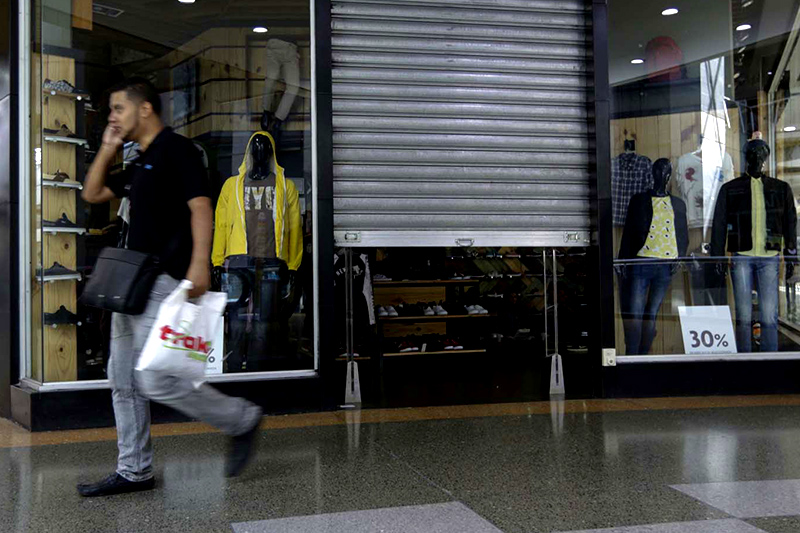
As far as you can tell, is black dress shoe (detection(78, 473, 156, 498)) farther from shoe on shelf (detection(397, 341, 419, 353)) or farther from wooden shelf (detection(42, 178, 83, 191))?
shoe on shelf (detection(397, 341, 419, 353))

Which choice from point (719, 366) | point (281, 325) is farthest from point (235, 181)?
point (719, 366)

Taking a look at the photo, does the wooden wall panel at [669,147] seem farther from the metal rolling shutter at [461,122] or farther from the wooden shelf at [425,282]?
the wooden shelf at [425,282]

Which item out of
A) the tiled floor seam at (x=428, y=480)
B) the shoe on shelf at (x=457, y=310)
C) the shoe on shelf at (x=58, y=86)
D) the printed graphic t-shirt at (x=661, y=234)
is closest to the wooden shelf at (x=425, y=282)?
the shoe on shelf at (x=457, y=310)

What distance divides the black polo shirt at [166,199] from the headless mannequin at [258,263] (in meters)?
2.42

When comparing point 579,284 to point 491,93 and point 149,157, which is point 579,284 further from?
point 149,157

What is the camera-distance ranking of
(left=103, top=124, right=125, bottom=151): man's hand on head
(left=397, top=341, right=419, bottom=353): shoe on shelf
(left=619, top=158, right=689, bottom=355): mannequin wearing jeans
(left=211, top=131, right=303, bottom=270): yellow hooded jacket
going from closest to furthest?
(left=103, top=124, right=125, bottom=151): man's hand on head → (left=211, top=131, right=303, bottom=270): yellow hooded jacket → (left=619, top=158, right=689, bottom=355): mannequin wearing jeans → (left=397, top=341, right=419, bottom=353): shoe on shelf

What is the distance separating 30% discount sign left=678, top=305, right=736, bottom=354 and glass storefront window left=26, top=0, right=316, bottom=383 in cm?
310

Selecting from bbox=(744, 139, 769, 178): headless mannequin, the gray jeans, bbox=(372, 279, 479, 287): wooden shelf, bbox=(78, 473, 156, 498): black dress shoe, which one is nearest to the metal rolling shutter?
bbox=(744, 139, 769, 178): headless mannequin

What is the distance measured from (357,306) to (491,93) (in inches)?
122

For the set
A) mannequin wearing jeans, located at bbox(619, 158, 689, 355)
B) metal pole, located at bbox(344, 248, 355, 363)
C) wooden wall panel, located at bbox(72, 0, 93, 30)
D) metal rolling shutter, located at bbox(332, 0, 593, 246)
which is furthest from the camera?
mannequin wearing jeans, located at bbox(619, 158, 689, 355)

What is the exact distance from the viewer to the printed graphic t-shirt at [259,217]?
19.7 feet

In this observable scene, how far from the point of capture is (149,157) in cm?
350

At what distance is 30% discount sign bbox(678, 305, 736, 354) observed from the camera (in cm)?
627

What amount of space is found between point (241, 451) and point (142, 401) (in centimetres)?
52
